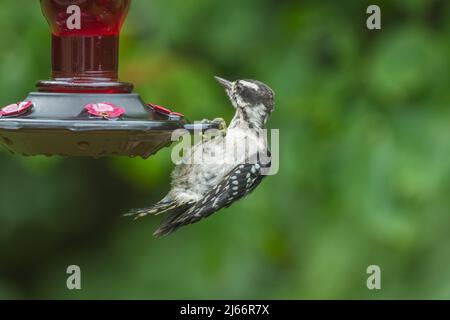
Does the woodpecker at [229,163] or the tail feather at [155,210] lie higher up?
the woodpecker at [229,163]

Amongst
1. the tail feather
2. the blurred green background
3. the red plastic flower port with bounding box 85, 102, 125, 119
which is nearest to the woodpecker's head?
the tail feather

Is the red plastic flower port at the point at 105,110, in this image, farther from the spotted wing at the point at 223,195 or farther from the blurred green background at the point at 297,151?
the blurred green background at the point at 297,151

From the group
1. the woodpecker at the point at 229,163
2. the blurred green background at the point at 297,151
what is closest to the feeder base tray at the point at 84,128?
the woodpecker at the point at 229,163

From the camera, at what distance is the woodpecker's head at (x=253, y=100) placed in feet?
15.9

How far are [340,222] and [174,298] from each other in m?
1.34

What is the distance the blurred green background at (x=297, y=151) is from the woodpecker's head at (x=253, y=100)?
2.08 metres

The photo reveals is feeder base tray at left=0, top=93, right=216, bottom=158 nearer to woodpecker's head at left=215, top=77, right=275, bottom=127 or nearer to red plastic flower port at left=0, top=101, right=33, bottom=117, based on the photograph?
red plastic flower port at left=0, top=101, right=33, bottom=117

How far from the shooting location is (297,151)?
7.55 meters

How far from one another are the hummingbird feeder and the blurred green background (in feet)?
7.00

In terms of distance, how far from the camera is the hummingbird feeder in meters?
4.26

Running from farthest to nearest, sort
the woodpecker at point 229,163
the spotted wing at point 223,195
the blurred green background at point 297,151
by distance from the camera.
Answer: the blurred green background at point 297,151
the woodpecker at point 229,163
the spotted wing at point 223,195

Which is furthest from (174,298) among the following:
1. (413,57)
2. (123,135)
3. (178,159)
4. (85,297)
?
(123,135)

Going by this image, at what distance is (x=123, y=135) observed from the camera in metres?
4.29

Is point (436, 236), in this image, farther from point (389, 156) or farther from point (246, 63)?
point (246, 63)
